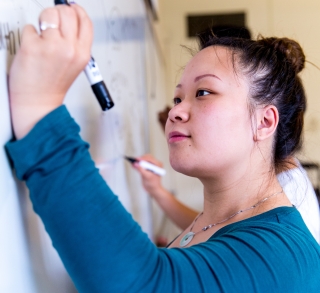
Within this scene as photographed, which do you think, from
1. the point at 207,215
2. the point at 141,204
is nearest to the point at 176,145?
the point at 207,215

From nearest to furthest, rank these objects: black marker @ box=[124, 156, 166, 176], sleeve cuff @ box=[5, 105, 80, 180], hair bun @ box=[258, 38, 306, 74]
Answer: sleeve cuff @ box=[5, 105, 80, 180], hair bun @ box=[258, 38, 306, 74], black marker @ box=[124, 156, 166, 176]

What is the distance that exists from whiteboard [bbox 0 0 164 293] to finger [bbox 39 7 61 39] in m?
0.04

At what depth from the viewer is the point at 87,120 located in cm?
73

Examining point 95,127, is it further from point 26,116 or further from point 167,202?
point 167,202

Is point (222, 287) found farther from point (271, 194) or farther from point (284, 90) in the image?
point (284, 90)


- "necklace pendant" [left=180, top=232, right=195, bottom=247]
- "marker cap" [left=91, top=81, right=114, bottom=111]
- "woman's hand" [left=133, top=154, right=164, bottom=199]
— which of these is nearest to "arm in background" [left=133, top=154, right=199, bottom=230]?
"woman's hand" [left=133, top=154, right=164, bottom=199]

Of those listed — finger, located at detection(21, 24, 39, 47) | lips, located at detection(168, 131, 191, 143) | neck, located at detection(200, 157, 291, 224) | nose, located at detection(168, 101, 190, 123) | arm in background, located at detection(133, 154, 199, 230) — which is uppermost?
finger, located at detection(21, 24, 39, 47)

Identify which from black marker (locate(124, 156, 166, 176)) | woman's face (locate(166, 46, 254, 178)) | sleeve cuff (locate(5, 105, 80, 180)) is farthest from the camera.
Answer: black marker (locate(124, 156, 166, 176))

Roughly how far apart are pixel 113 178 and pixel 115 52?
0.33m

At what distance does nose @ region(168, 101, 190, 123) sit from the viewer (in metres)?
0.65

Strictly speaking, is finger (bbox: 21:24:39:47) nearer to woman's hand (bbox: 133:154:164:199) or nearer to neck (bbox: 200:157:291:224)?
neck (bbox: 200:157:291:224)

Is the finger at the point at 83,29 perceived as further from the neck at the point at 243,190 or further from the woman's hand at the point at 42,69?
the neck at the point at 243,190

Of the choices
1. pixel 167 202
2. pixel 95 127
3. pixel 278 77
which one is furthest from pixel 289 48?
pixel 167 202

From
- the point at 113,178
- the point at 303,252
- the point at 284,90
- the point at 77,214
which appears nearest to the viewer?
the point at 77,214
